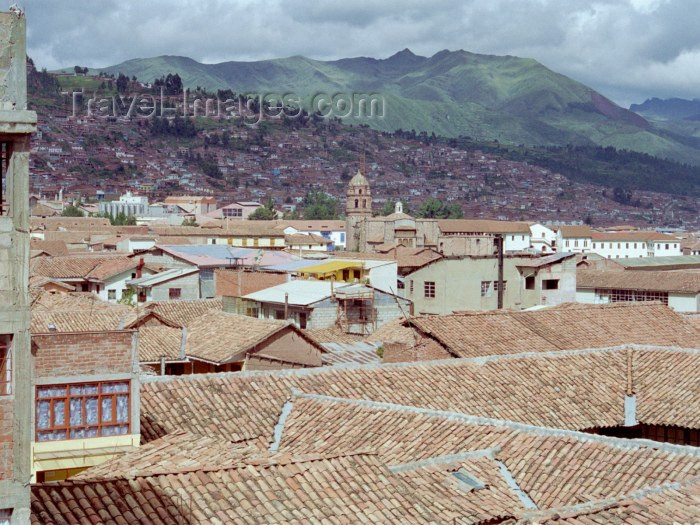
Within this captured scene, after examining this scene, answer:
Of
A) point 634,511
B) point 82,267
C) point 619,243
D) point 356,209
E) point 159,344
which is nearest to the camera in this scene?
point 634,511

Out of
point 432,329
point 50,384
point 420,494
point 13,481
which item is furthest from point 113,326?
point 13,481

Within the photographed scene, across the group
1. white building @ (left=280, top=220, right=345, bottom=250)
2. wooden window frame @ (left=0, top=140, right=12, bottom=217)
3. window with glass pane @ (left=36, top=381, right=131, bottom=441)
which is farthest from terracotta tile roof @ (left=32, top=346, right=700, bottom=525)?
white building @ (left=280, top=220, right=345, bottom=250)

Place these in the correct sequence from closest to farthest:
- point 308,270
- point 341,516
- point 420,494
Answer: point 341,516 < point 420,494 < point 308,270

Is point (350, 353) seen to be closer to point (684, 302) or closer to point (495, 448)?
point (495, 448)

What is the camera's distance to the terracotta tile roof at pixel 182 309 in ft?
94.7

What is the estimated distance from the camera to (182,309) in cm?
3009

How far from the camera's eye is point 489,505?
37.6 feet

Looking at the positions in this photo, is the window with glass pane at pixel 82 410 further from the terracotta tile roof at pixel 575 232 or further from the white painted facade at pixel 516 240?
the terracotta tile roof at pixel 575 232

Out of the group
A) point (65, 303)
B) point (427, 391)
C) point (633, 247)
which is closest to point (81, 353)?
point (427, 391)

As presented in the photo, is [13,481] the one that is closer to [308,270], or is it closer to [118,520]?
[118,520]

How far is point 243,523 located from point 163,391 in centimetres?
575

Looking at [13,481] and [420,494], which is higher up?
[13,481]

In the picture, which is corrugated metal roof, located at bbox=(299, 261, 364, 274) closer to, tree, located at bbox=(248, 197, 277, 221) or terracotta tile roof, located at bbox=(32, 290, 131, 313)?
terracotta tile roof, located at bbox=(32, 290, 131, 313)

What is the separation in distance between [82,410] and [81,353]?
67 cm
